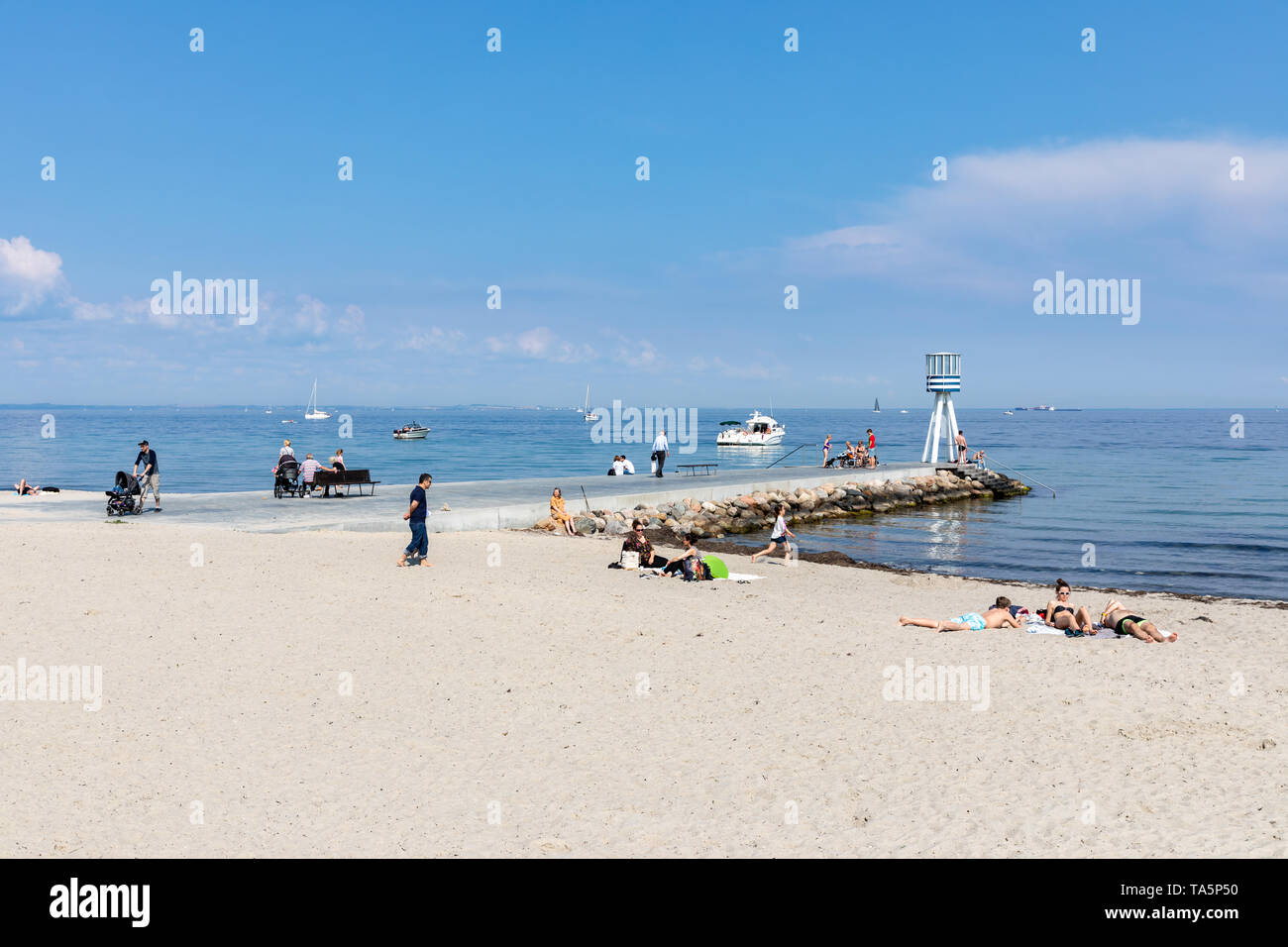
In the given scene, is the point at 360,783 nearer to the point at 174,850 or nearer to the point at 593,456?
the point at 174,850

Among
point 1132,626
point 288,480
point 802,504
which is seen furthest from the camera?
point 802,504

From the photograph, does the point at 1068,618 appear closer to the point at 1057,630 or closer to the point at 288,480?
the point at 1057,630

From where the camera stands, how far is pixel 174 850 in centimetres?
620

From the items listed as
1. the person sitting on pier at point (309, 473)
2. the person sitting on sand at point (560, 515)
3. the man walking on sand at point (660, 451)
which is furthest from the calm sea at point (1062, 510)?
the person sitting on pier at point (309, 473)

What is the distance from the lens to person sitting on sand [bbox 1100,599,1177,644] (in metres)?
13.2

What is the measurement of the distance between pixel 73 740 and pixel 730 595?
9628 mm

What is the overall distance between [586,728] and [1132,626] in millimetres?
8554

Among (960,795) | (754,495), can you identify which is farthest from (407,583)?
(754,495)

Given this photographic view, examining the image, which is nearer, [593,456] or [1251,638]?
[1251,638]

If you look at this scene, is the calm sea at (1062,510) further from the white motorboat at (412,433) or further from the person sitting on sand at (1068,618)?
the white motorboat at (412,433)

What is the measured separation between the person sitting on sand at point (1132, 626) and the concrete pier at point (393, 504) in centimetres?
1357

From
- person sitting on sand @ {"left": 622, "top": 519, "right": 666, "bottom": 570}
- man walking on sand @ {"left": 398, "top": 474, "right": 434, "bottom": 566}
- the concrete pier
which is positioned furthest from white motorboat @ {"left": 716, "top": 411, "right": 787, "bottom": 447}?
man walking on sand @ {"left": 398, "top": 474, "right": 434, "bottom": 566}

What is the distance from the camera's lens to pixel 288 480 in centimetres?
2534

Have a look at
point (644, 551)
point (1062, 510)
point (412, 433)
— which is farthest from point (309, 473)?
point (412, 433)
